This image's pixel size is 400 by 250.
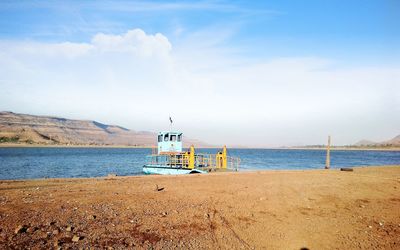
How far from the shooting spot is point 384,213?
1082 centimetres

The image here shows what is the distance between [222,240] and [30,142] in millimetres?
197113

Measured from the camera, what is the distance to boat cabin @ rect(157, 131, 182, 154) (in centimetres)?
3422

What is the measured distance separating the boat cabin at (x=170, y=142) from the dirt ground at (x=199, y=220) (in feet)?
67.3

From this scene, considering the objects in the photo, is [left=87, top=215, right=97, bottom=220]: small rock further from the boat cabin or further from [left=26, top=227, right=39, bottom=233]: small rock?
the boat cabin

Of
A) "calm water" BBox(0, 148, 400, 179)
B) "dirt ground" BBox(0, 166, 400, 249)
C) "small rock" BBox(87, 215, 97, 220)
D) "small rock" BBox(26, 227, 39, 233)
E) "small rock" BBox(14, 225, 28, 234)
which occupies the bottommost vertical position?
"calm water" BBox(0, 148, 400, 179)

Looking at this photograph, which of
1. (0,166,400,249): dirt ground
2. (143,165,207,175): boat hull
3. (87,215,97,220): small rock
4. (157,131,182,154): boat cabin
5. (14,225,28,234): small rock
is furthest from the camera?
(157,131,182,154): boat cabin

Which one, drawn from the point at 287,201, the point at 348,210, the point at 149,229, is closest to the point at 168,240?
the point at 149,229

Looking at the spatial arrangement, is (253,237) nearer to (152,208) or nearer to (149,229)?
(149,229)

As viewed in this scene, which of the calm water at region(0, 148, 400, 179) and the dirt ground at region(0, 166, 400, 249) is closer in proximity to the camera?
the dirt ground at region(0, 166, 400, 249)

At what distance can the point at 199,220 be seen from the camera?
30.5ft

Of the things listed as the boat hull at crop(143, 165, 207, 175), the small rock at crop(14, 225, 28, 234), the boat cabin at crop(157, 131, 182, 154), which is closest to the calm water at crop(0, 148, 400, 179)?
the boat hull at crop(143, 165, 207, 175)

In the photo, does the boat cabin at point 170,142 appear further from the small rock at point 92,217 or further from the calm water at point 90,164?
the small rock at point 92,217

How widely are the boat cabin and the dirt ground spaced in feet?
67.3

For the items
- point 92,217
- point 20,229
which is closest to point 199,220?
point 92,217
